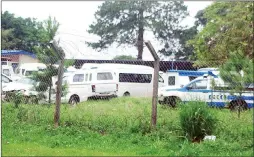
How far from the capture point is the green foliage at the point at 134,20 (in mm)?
37500

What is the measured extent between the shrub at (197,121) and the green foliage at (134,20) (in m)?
A: 28.9

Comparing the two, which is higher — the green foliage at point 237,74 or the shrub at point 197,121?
the green foliage at point 237,74

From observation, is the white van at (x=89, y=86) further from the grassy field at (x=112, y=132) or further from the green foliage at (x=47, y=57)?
the grassy field at (x=112, y=132)

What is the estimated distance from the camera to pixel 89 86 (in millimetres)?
13586

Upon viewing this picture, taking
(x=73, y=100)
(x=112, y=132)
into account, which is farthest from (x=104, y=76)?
(x=112, y=132)

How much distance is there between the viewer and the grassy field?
24.3 ft

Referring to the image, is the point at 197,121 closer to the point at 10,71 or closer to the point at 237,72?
the point at 237,72

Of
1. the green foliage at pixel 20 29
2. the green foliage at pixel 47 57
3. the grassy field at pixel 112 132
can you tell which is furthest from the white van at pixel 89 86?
the green foliage at pixel 20 29

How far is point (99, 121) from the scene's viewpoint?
966 centimetres

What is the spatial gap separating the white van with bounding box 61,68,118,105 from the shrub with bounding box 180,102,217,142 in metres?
3.93

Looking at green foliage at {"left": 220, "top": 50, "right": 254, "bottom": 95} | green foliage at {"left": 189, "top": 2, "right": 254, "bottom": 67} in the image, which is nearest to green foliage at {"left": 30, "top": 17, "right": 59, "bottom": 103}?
green foliage at {"left": 220, "top": 50, "right": 254, "bottom": 95}

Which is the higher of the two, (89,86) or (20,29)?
(20,29)

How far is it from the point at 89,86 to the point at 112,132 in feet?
15.4

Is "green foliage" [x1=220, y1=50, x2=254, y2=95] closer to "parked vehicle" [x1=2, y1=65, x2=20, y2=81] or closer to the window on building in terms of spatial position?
the window on building
